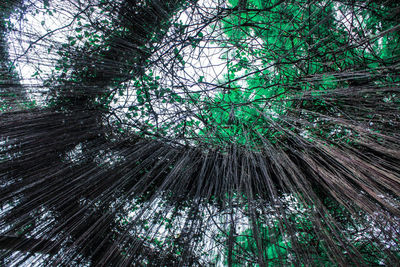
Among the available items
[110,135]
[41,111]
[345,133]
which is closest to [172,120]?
[110,135]

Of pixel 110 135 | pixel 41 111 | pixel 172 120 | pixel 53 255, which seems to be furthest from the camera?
pixel 172 120

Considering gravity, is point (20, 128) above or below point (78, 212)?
above

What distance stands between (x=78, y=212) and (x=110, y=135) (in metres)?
0.43

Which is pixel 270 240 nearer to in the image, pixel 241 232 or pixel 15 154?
pixel 241 232

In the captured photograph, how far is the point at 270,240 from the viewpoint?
498 millimetres

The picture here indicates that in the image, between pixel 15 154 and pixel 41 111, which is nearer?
pixel 15 154

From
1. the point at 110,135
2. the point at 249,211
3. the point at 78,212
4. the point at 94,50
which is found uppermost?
the point at 94,50

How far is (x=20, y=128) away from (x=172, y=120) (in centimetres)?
63

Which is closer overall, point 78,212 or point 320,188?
point 78,212

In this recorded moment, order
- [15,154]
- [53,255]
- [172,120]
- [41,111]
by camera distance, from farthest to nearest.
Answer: [172,120] → [41,111] → [15,154] → [53,255]

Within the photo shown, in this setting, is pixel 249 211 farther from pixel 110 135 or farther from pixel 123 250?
pixel 110 135

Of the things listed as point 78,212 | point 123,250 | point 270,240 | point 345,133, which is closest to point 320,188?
point 345,133

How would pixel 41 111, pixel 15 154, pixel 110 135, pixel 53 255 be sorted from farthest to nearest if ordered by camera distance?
1. pixel 110 135
2. pixel 41 111
3. pixel 15 154
4. pixel 53 255

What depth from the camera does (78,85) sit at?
850mm
